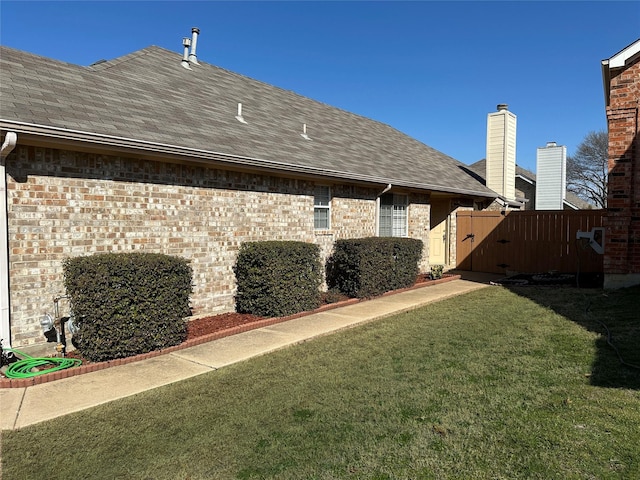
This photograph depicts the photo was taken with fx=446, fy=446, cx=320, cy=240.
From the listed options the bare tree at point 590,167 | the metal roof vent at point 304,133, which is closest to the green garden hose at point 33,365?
the metal roof vent at point 304,133

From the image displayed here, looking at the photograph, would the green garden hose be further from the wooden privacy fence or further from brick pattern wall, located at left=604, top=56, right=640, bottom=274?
the wooden privacy fence

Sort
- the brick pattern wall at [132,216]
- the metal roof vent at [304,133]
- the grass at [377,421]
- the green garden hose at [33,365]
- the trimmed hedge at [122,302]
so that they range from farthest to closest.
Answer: the metal roof vent at [304,133] → the brick pattern wall at [132,216] → the trimmed hedge at [122,302] → the green garden hose at [33,365] → the grass at [377,421]

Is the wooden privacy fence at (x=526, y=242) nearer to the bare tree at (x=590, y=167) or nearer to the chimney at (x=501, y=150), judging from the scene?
the chimney at (x=501, y=150)

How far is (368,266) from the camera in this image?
10.0 meters

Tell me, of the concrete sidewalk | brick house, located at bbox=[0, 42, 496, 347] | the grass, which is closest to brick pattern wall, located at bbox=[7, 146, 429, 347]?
brick house, located at bbox=[0, 42, 496, 347]

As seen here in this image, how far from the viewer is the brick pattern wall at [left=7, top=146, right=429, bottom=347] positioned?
569 cm

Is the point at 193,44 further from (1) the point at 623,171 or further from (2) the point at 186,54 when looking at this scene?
(1) the point at 623,171

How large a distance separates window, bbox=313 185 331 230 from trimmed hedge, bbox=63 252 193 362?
475 centimetres

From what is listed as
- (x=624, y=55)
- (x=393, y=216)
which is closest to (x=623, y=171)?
(x=624, y=55)

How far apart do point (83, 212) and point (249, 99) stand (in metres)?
7.25

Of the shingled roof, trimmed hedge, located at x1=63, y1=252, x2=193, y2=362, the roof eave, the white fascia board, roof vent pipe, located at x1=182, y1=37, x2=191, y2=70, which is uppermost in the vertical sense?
roof vent pipe, located at x1=182, y1=37, x2=191, y2=70

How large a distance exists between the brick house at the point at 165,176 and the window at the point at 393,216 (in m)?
0.05

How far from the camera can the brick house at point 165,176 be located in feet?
18.7

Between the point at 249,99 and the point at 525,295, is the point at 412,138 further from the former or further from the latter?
the point at 525,295
